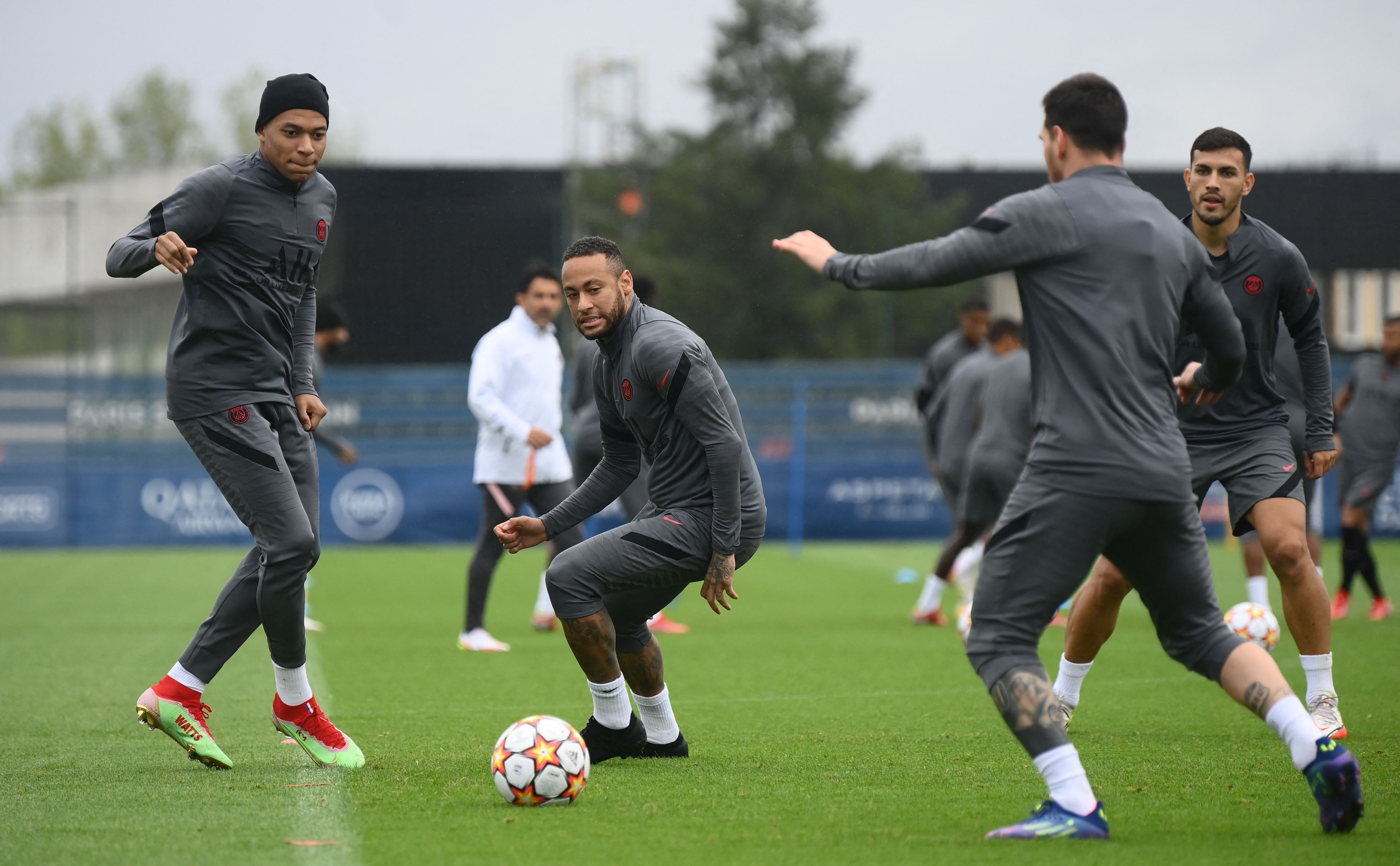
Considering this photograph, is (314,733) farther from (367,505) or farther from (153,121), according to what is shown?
(153,121)

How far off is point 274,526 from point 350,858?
5.29 feet

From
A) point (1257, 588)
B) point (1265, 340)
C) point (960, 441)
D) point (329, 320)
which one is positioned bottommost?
point (1257, 588)

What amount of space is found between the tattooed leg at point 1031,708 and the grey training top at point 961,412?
7446mm

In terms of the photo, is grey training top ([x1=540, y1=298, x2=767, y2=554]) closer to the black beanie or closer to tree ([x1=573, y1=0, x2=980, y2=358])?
the black beanie

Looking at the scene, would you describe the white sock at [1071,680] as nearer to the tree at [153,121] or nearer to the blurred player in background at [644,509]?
the blurred player in background at [644,509]

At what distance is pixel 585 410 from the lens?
1098cm

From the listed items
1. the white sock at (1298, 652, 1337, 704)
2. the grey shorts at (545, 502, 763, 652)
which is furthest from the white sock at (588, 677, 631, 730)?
the white sock at (1298, 652, 1337, 704)

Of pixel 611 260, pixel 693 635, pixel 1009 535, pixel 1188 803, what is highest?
pixel 611 260

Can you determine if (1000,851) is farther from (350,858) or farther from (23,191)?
(23,191)

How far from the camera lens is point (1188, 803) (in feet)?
15.7

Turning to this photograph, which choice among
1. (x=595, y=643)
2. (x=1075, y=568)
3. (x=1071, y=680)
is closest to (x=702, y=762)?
(x=595, y=643)

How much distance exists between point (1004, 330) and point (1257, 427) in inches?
193

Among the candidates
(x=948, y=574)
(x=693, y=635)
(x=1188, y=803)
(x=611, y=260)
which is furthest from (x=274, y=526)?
(x=948, y=574)

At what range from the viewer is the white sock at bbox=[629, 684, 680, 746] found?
5645mm
